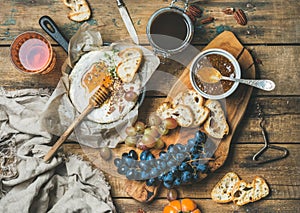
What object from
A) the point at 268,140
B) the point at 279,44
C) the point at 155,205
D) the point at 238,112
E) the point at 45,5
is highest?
the point at 45,5

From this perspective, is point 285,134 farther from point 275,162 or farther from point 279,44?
point 279,44

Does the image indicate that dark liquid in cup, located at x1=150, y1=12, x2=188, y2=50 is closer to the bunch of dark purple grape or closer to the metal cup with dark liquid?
the metal cup with dark liquid

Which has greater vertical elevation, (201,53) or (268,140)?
(201,53)

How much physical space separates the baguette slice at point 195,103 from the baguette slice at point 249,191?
241mm

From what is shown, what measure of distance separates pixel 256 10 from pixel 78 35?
578 millimetres

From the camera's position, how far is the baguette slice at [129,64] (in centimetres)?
154

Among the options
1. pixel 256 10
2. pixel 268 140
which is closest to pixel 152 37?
pixel 256 10

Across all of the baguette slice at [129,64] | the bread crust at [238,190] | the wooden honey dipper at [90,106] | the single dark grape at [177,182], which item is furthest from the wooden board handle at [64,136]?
the bread crust at [238,190]

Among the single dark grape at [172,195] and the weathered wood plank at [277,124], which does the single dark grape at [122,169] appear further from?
the weathered wood plank at [277,124]

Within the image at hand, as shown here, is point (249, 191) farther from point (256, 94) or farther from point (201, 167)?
point (256, 94)

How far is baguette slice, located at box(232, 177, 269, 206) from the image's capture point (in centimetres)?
155

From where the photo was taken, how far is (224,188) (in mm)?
1557

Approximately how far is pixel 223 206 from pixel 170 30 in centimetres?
58

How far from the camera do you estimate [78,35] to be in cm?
156
